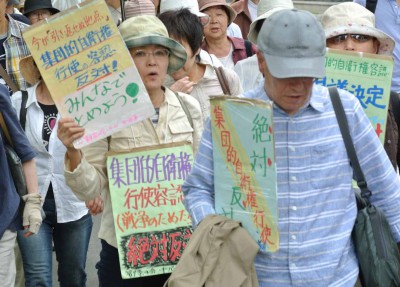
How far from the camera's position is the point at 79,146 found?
A: 13.7 ft

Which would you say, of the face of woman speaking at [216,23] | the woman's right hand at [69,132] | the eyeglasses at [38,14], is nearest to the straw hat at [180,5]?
the face of woman speaking at [216,23]

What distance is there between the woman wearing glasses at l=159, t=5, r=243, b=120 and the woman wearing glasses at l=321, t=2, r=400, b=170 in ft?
2.79

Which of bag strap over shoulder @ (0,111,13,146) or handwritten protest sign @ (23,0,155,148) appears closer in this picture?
handwritten protest sign @ (23,0,155,148)

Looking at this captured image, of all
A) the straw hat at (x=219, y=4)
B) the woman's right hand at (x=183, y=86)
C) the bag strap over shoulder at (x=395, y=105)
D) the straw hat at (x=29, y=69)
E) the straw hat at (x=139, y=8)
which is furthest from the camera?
the straw hat at (x=219, y=4)

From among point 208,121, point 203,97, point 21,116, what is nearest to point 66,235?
point 21,116

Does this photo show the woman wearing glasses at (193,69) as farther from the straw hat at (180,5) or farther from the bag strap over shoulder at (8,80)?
the bag strap over shoulder at (8,80)

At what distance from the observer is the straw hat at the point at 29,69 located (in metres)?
5.70

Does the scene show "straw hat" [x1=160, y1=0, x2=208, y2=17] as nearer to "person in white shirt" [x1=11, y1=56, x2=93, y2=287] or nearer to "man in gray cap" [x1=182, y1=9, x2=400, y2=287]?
"person in white shirt" [x1=11, y1=56, x2=93, y2=287]

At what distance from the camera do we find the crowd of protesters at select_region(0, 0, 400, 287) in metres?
3.41

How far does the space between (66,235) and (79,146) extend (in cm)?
180

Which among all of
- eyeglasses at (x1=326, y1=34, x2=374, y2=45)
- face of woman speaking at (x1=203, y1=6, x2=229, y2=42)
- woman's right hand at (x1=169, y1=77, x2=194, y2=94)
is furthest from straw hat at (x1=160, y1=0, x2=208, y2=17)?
eyeglasses at (x1=326, y1=34, x2=374, y2=45)

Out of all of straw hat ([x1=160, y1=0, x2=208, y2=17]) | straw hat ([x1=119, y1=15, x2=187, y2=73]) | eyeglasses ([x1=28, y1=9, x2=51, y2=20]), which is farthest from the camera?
eyeglasses ([x1=28, y1=9, x2=51, y2=20])

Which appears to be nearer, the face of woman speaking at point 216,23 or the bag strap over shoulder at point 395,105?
the bag strap over shoulder at point 395,105

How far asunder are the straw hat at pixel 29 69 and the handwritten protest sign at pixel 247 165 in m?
2.48
